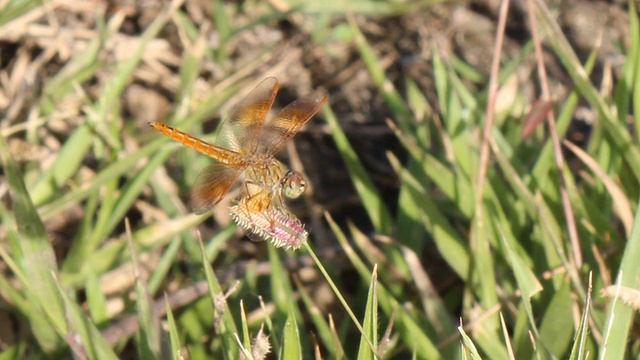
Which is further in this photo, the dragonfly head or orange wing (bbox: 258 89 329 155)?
orange wing (bbox: 258 89 329 155)

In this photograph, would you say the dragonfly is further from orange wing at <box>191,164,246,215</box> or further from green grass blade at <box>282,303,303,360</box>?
green grass blade at <box>282,303,303,360</box>

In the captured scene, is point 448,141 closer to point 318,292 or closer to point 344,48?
point 318,292

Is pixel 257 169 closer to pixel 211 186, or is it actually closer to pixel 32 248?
pixel 211 186

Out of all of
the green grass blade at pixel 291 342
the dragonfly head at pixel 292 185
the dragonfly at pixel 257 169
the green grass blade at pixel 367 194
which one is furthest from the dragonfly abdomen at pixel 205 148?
the green grass blade at pixel 367 194

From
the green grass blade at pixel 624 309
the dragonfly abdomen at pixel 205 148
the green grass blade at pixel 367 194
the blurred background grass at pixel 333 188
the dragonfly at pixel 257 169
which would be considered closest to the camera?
the dragonfly at pixel 257 169

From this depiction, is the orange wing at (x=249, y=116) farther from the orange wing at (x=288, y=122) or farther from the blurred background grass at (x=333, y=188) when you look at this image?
the blurred background grass at (x=333, y=188)

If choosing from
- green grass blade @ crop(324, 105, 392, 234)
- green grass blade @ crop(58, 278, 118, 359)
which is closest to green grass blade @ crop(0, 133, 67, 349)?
green grass blade @ crop(58, 278, 118, 359)
